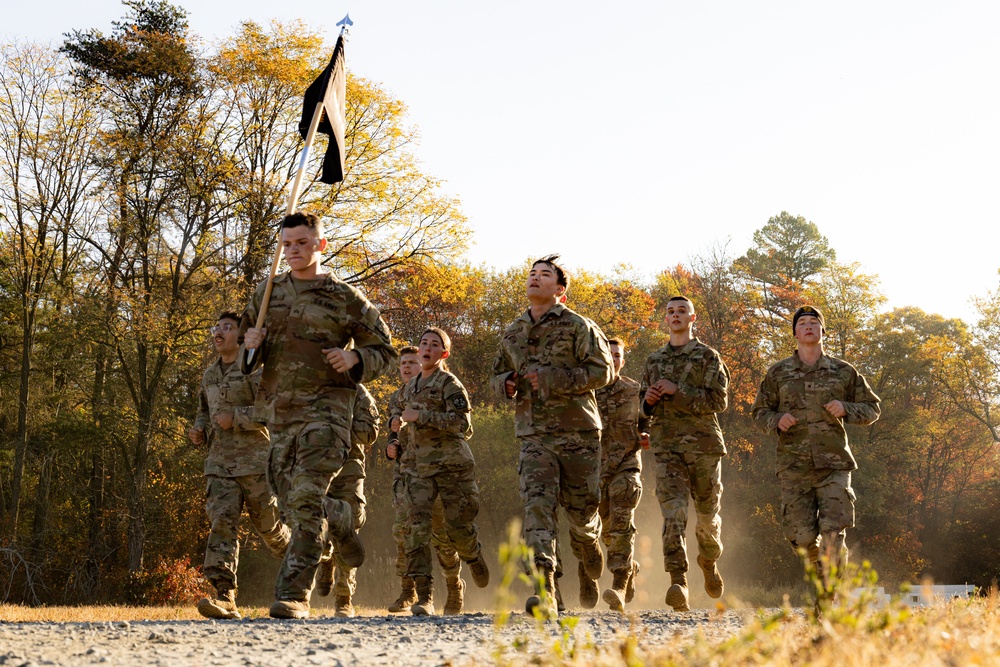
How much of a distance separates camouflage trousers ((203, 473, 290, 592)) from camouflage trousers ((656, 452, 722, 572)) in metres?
3.54

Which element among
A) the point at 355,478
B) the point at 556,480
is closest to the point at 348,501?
the point at 355,478

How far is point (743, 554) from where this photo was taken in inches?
1453

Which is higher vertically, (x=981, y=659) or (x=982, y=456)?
(x=982, y=456)

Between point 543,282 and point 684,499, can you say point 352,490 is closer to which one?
point 684,499

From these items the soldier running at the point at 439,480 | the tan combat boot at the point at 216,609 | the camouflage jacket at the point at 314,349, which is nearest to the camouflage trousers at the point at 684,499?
the soldier running at the point at 439,480

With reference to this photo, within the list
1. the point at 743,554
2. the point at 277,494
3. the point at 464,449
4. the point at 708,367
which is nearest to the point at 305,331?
the point at 277,494

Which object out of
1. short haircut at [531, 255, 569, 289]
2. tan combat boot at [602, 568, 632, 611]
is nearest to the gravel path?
tan combat boot at [602, 568, 632, 611]

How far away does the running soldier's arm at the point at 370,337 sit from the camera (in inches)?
320

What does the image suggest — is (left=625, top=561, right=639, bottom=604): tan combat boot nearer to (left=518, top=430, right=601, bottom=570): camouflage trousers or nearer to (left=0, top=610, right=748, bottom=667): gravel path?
(left=518, top=430, right=601, bottom=570): camouflage trousers

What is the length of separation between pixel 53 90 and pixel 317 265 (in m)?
19.5

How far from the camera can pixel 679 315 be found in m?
11.1

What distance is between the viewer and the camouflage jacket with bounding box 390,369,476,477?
10812 mm

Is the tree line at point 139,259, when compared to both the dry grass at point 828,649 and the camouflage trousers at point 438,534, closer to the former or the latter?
the camouflage trousers at point 438,534

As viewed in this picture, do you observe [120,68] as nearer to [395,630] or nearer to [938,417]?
[395,630]
